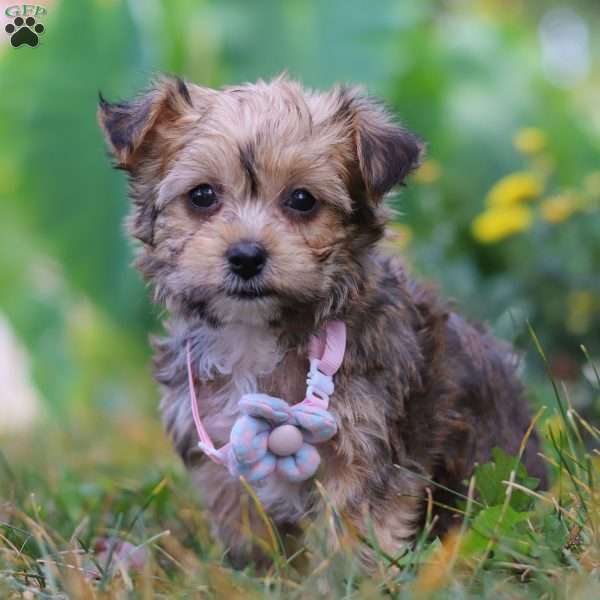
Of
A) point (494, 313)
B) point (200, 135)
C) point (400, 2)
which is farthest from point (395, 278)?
point (400, 2)

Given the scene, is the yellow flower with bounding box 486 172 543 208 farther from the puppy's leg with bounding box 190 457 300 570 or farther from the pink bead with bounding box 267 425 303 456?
the pink bead with bounding box 267 425 303 456

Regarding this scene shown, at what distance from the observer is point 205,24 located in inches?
368

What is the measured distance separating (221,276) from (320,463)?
2.71 feet

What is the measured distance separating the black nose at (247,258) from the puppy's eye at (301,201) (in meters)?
0.30

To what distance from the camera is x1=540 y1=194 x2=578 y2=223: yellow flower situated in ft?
23.3

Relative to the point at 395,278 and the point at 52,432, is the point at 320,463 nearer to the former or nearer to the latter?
the point at 395,278

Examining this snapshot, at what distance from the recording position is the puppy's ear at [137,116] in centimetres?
434

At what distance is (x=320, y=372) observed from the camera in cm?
411

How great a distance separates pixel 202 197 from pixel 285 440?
1.02 meters

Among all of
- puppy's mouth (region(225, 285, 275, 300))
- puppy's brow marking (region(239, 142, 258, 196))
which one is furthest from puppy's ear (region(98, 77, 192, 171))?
puppy's mouth (region(225, 285, 275, 300))

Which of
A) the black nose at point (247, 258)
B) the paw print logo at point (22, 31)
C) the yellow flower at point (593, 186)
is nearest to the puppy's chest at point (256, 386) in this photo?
the black nose at point (247, 258)

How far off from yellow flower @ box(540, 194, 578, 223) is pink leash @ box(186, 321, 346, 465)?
330cm

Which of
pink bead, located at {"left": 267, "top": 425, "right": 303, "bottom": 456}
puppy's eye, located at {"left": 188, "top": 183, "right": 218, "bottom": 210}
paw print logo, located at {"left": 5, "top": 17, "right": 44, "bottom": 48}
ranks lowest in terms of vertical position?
pink bead, located at {"left": 267, "top": 425, "right": 303, "bottom": 456}

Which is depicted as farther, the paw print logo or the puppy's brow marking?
the paw print logo
